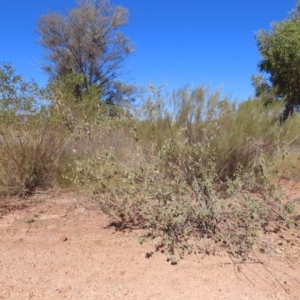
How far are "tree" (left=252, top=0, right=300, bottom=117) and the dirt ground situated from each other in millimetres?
9988

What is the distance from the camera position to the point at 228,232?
4090 mm

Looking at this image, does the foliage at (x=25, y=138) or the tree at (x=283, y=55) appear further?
the tree at (x=283, y=55)

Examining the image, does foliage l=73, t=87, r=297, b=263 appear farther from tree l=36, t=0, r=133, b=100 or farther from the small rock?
tree l=36, t=0, r=133, b=100

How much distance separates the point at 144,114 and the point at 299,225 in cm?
258

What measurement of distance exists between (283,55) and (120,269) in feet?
38.9

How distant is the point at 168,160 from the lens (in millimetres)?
4805

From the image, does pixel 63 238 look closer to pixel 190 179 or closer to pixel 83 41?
pixel 190 179

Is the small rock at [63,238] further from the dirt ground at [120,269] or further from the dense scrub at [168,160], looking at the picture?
the dense scrub at [168,160]

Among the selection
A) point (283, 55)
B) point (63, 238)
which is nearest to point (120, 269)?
point (63, 238)

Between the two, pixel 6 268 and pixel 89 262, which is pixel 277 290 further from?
pixel 6 268

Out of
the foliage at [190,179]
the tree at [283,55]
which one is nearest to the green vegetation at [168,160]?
the foliage at [190,179]

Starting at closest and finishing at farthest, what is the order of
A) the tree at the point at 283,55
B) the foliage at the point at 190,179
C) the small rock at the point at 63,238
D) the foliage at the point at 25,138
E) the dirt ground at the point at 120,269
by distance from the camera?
1. the dirt ground at the point at 120,269
2. the foliage at the point at 190,179
3. the small rock at the point at 63,238
4. the foliage at the point at 25,138
5. the tree at the point at 283,55

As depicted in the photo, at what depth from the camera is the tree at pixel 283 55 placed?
13359 mm

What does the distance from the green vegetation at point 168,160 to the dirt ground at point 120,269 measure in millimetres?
214
